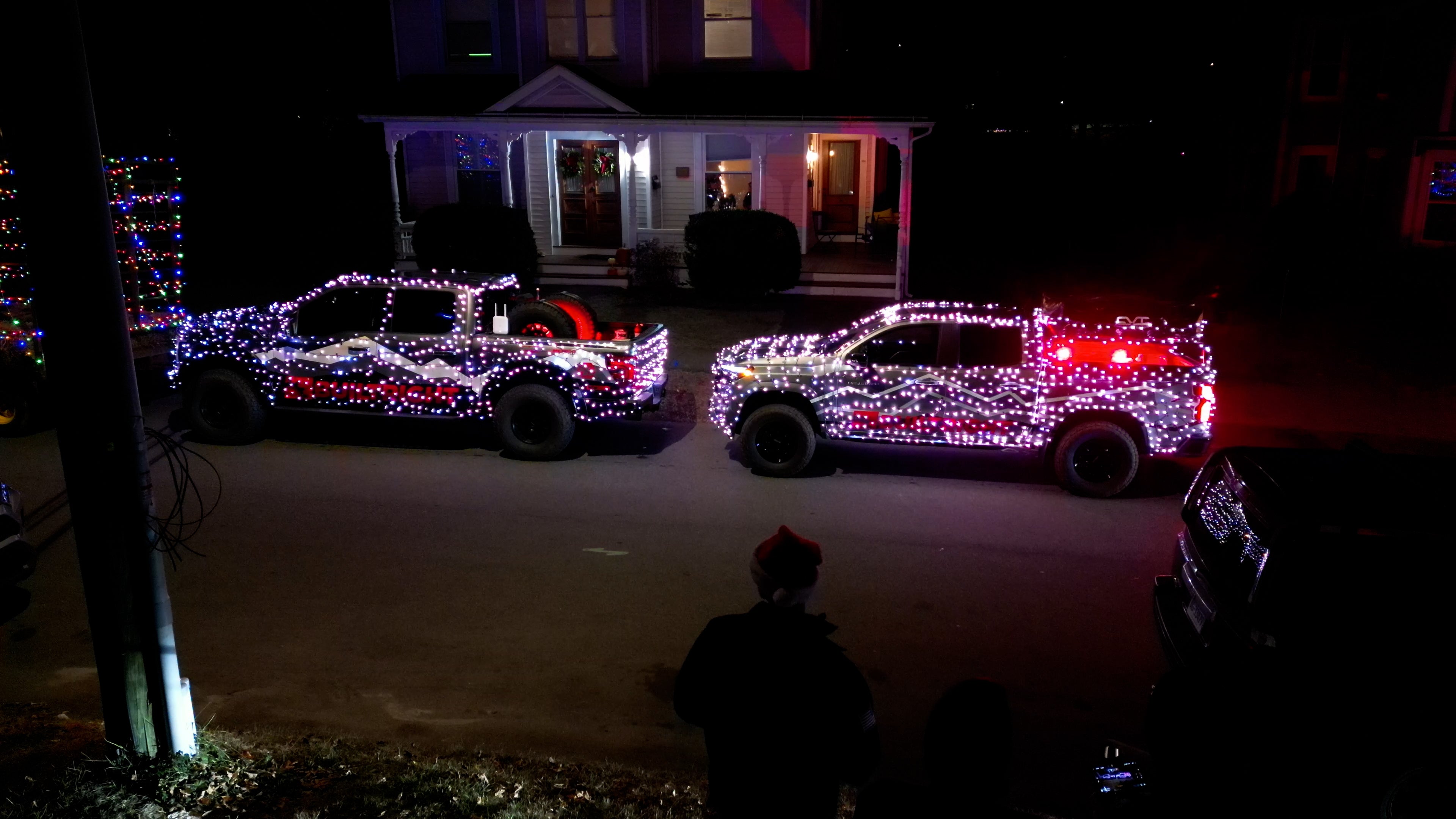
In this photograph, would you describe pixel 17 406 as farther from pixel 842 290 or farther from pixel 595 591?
pixel 842 290

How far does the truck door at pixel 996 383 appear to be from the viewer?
10.1 meters

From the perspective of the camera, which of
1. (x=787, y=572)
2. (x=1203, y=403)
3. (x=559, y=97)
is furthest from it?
(x=559, y=97)

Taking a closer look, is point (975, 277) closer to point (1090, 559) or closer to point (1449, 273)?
point (1449, 273)

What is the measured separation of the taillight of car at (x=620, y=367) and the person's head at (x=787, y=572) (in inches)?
294

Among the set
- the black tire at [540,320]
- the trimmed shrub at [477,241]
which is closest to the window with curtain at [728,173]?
the trimmed shrub at [477,241]

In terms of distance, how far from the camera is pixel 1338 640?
480 centimetres

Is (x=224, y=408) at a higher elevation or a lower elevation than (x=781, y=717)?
lower

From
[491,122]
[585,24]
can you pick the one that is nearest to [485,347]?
[491,122]

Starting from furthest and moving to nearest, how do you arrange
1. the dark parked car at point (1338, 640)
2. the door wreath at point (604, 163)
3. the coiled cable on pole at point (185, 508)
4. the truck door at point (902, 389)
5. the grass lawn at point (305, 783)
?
the door wreath at point (604, 163) < the truck door at point (902, 389) < the coiled cable on pole at point (185, 508) < the grass lawn at point (305, 783) < the dark parked car at point (1338, 640)

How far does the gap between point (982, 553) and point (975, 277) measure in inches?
527

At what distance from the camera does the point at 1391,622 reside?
4.75m

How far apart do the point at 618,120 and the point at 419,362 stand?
11.0m

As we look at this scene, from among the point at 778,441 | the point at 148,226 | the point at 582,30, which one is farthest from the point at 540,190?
the point at 778,441

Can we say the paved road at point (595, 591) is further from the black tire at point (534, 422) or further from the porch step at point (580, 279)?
the porch step at point (580, 279)
